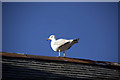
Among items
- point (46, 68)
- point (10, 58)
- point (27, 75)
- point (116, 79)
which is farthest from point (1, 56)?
point (116, 79)

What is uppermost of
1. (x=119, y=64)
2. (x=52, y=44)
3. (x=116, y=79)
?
(x=52, y=44)

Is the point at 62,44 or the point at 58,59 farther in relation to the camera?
the point at 62,44

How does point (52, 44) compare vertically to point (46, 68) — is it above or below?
above

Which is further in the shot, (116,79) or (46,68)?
(116,79)

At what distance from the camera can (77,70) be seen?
6637 millimetres

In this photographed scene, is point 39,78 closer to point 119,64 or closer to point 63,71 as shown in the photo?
point 63,71

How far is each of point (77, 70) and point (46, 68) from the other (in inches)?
38.6

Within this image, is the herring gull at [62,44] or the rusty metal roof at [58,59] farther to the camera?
the herring gull at [62,44]

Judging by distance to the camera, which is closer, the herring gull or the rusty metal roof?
the rusty metal roof

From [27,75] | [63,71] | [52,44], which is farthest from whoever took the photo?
[52,44]

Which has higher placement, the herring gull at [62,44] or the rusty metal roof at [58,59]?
the herring gull at [62,44]

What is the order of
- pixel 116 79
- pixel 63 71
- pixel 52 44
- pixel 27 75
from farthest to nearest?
pixel 52 44 → pixel 116 79 → pixel 63 71 → pixel 27 75

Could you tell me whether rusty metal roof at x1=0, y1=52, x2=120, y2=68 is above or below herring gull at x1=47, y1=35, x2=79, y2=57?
below

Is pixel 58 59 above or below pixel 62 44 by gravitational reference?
below
